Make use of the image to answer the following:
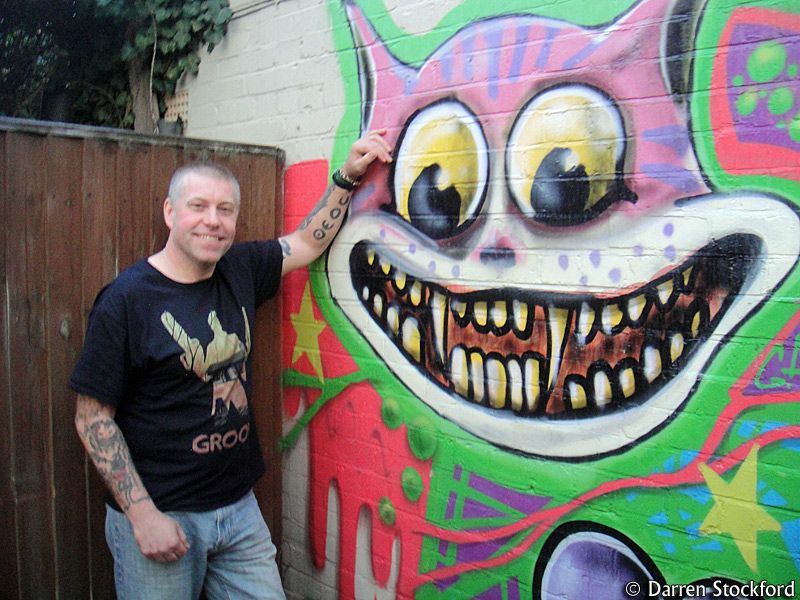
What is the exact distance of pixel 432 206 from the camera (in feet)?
8.96

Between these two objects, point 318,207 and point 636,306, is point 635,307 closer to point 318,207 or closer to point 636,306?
point 636,306

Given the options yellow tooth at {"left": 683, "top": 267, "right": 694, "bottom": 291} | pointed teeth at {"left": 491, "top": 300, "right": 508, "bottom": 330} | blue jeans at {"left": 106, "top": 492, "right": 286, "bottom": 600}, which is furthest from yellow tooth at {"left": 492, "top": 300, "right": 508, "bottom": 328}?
blue jeans at {"left": 106, "top": 492, "right": 286, "bottom": 600}

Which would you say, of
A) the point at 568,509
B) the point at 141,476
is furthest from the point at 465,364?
the point at 141,476

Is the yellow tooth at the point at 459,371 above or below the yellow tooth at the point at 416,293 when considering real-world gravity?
below

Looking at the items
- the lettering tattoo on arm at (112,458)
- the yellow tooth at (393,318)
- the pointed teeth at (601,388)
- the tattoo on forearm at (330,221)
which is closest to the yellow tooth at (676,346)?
the pointed teeth at (601,388)

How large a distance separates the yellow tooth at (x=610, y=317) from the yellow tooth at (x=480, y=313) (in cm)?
46

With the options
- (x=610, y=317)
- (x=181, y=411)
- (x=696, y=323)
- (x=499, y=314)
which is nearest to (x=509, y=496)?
(x=499, y=314)

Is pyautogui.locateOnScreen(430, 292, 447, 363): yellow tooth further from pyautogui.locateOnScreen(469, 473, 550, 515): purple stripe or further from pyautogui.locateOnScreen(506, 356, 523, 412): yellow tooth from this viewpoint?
pyautogui.locateOnScreen(469, 473, 550, 515): purple stripe

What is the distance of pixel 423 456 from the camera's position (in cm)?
282

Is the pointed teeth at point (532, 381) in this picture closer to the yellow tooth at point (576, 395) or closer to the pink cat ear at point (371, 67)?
the yellow tooth at point (576, 395)

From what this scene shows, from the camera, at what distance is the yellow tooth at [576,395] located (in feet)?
7.66

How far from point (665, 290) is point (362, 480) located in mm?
1582

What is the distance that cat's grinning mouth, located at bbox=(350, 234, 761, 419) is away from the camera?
2.08 m

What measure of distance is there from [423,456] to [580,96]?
1.50m
